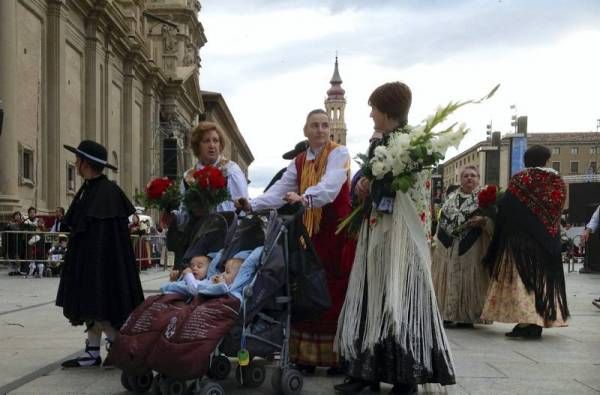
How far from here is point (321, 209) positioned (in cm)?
481

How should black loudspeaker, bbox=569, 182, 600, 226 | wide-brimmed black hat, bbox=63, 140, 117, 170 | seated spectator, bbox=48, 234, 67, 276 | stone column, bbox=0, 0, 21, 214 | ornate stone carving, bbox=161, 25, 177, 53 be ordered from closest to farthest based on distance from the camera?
wide-brimmed black hat, bbox=63, 140, 117, 170
seated spectator, bbox=48, 234, 67, 276
stone column, bbox=0, 0, 21, 214
black loudspeaker, bbox=569, 182, 600, 226
ornate stone carving, bbox=161, 25, 177, 53

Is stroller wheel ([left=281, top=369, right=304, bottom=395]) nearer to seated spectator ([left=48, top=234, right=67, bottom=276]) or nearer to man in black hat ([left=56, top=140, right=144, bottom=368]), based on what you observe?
man in black hat ([left=56, top=140, right=144, bottom=368])

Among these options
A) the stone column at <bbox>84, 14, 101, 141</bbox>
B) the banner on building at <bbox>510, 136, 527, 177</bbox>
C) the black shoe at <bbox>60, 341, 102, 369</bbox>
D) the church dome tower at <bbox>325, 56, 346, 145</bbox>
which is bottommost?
the black shoe at <bbox>60, 341, 102, 369</bbox>

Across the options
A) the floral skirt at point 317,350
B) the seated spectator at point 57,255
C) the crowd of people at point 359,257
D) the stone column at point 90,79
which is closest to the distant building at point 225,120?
the stone column at point 90,79

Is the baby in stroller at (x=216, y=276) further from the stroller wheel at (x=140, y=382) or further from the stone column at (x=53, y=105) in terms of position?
the stone column at (x=53, y=105)

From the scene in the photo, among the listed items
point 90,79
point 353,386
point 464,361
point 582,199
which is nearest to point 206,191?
point 353,386

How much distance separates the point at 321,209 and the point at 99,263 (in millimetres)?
1750

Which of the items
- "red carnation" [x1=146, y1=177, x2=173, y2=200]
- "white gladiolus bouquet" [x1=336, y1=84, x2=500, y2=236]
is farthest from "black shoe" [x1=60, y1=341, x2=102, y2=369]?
"white gladiolus bouquet" [x1=336, y1=84, x2=500, y2=236]

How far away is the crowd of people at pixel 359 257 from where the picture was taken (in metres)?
3.91

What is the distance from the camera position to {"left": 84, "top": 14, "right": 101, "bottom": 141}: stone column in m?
27.7

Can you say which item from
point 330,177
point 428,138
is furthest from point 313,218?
point 428,138

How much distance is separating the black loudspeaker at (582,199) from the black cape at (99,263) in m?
17.7

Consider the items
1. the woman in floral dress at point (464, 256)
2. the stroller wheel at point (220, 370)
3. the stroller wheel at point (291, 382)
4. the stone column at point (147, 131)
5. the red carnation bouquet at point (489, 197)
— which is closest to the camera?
the stroller wheel at point (291, 382)

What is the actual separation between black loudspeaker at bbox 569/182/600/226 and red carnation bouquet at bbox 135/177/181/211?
694 inches
